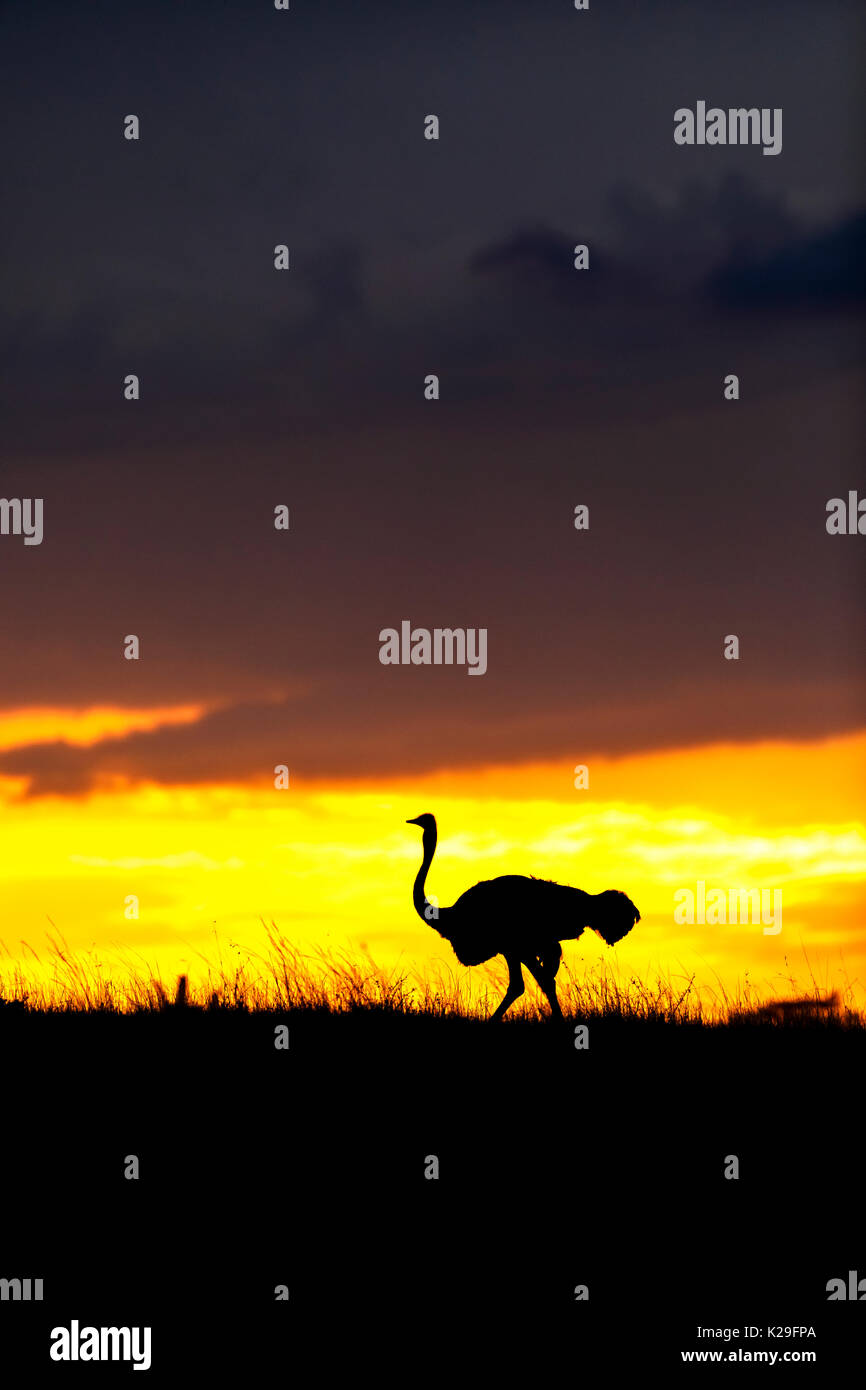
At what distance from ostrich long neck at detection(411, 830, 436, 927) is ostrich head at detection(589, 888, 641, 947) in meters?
1.87

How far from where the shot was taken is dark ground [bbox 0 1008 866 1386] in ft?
30.6

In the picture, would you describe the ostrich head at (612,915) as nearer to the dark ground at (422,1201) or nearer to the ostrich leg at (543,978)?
the ostrich leg at (543,978)

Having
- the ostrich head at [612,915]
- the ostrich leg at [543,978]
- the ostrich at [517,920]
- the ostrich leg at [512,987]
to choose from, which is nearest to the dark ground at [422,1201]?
the ostrich leg at [512,987]

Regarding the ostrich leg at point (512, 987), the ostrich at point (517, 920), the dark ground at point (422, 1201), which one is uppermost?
the ostrich at point (517, 920)

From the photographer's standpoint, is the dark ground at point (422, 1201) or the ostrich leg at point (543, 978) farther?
the ostrich leg at point (543, 978)

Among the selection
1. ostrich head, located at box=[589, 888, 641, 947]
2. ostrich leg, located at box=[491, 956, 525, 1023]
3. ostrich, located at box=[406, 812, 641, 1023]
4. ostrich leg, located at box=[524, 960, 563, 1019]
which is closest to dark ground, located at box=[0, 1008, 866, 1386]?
ostrich leg, located at box=[491, 956, 525, 1023]

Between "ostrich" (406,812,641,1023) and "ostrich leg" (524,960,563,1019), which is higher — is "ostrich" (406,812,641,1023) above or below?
above

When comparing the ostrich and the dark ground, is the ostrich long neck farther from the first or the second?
the dark ground

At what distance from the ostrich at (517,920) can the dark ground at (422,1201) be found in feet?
6.70

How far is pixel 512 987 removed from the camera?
15719 mm

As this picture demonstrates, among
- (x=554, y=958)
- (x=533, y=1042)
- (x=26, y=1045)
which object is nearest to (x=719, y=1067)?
(x=533, y=1042)

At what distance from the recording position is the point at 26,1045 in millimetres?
14555

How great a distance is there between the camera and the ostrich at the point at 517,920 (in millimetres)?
16703
